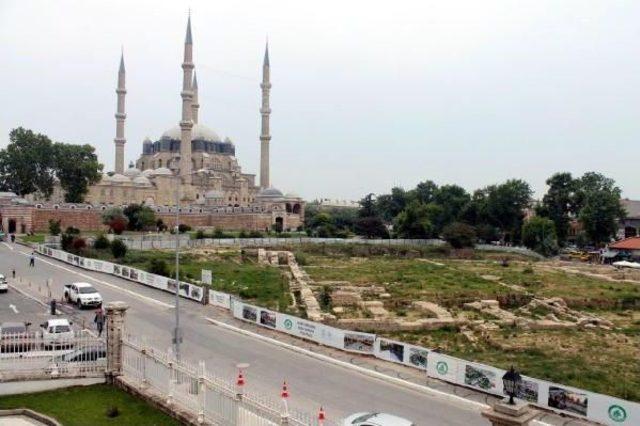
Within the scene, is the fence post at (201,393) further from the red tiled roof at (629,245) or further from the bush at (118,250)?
the red tiled roof at (629,245)

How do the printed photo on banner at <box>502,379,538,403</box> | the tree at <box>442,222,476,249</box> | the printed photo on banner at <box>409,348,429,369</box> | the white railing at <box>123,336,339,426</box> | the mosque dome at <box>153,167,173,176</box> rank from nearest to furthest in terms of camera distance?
the white railing at <box>123,336,339,426</box>
the printed photo on banner at <box>502,379,538,403</box>
the printed photo on banner at <box>409,348,429,369</box>
the tree at <box>442,222,476,249</box>
the mosque dome at <box>153,167,173,176</box>

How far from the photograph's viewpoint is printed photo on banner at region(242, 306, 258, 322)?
26547 millimetres

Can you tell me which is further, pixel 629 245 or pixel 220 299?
pixel 629 245

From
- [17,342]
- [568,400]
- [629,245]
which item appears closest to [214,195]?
[629,245]

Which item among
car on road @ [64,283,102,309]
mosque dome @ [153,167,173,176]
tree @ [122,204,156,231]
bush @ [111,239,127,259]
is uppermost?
mosque dome @ [153,167,173,176]

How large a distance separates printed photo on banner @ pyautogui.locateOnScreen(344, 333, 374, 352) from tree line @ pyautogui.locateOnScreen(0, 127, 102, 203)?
208ft

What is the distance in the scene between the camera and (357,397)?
16.6 m

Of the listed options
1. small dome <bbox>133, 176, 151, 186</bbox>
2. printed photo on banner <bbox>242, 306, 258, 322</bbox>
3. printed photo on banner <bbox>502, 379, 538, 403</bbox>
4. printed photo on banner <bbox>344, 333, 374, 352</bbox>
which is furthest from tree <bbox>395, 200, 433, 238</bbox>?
printed photo on banner <bbox>502, 379, 538, 403</bbox>

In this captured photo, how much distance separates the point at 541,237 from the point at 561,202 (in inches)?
495

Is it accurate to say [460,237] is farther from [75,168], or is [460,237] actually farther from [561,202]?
[75,168]

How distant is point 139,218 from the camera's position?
69.3 meters

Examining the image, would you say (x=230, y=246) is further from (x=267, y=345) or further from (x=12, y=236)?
(x=267, y=345)

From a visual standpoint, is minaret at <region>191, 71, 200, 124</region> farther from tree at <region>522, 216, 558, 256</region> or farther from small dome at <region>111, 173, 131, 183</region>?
tree at <region>522, 216, 558, 256</region>

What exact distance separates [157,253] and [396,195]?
62476 mm
